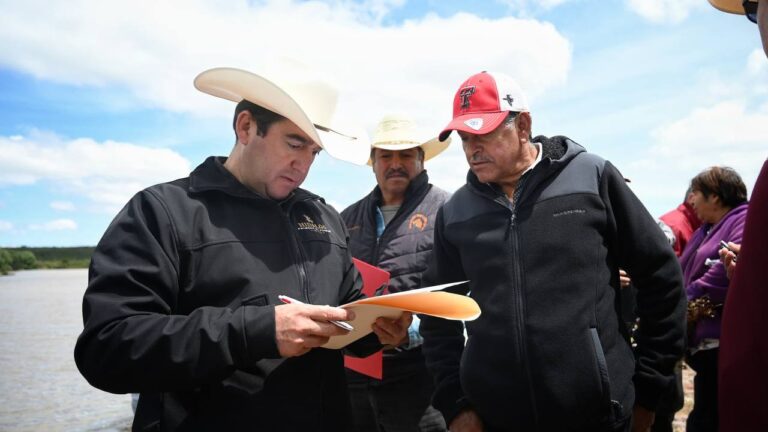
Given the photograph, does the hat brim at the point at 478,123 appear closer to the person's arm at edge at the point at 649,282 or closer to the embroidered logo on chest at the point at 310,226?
the person's arm at edge at the point at 649,282

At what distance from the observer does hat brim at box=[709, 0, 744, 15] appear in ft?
5.93

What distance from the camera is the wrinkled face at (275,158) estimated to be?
216 centimetres

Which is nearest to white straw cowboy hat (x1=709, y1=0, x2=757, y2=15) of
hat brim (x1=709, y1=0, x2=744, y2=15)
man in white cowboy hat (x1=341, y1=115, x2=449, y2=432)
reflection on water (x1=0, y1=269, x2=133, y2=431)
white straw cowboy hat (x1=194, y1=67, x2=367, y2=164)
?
hat brim (x1=709, y1=0, x2=744, y2=15)

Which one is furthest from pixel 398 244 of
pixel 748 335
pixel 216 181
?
pixel 748 335

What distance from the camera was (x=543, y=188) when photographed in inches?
101

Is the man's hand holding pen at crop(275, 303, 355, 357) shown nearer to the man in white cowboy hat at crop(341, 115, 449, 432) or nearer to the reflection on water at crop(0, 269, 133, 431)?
the man in white cowboy hat at crop(341, 115, 449, 432)

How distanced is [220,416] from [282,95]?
1135 mm

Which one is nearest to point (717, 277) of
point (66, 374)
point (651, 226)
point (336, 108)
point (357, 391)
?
point (651, 226)

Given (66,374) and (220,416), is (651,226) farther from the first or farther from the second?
(66,374)

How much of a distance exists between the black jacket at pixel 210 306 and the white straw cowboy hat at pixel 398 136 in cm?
202

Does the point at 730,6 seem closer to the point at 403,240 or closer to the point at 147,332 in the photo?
the point at 147,332

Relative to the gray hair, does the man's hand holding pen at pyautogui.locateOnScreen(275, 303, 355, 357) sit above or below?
below

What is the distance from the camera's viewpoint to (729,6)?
1.84m

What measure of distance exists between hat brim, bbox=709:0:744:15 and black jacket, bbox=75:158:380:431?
164 centimetres
